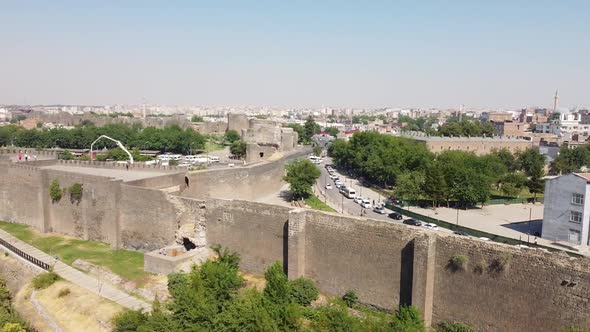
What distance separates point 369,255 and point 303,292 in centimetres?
266

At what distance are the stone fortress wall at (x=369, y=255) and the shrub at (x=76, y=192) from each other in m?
0.39

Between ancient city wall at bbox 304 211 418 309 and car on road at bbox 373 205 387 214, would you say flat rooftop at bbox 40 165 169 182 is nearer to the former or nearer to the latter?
ancient city wall at bbox 304 211 418 309

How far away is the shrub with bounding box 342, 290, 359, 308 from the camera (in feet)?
51.9

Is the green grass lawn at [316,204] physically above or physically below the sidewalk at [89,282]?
above

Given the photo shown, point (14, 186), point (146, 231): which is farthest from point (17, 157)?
point (146, 231)

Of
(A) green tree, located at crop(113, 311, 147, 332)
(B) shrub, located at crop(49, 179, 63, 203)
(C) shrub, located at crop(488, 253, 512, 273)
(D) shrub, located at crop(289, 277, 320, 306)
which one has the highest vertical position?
(C) shrub, located at crop(488, 253, 512, 273)

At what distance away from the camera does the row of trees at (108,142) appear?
71188 millimetres

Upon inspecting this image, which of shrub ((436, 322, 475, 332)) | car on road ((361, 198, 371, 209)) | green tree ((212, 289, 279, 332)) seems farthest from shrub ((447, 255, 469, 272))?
car on road ((361, 198, 371, 209))

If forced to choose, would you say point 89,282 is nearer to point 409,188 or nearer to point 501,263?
point 501,263

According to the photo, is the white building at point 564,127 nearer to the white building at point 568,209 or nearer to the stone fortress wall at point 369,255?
the white building at point 568,209

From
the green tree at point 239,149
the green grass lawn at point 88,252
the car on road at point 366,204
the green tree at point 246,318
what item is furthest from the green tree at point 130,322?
the green tree at point 239,149

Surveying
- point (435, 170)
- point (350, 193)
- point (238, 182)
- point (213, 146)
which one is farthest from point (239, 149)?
point (435, 170)

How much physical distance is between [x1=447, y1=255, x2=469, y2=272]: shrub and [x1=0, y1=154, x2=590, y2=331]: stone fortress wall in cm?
6

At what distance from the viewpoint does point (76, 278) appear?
20094mm
